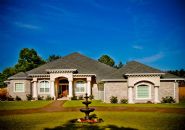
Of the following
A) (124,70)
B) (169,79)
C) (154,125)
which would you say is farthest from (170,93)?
(154,125)

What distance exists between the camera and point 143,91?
27094 mm

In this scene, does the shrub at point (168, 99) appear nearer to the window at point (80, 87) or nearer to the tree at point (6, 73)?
the window at point (80, 87)

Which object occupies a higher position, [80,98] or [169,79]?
[169,79]

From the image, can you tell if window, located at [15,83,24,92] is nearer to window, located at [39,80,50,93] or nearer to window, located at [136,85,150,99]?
window, located at [39,80,50,93]

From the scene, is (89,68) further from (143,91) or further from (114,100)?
(143,91)

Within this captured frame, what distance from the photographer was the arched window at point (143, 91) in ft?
88.6

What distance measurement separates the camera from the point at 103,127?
41.1 ft

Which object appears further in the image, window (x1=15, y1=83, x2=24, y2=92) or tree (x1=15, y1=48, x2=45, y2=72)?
tree (x1=15, y1=48, x2=45, y2=72)

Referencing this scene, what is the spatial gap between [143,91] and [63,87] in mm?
13632

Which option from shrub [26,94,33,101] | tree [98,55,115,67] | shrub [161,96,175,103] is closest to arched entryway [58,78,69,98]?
shrub [26,94,33,101]

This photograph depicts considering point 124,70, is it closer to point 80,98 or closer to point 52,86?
point 80,98

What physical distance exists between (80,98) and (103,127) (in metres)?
20.3

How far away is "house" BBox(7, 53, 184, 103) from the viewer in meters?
26.9

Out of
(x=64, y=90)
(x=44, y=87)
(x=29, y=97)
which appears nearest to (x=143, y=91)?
(x=64, y=90)
